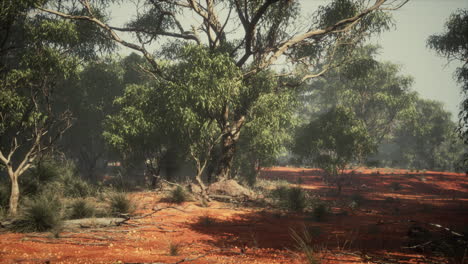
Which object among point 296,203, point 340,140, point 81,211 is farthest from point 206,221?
point 340,140

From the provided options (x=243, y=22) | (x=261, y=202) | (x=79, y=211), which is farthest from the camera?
(x=243, y=22)

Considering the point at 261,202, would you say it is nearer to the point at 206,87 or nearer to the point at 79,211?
the point at 206,87

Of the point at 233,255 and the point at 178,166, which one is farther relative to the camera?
the point at 178,166

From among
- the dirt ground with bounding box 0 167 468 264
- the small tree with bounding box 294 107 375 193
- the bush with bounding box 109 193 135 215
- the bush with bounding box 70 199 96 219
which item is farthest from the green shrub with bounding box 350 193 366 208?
the bush with bounding box 70 199 96 219

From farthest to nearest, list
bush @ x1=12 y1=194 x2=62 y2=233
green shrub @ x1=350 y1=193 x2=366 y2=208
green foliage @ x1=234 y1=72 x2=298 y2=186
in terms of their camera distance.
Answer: green shrub @ x1=350 y1=193 x2=366 y2=208 < green foliage @ x1=234 y1=72 x2=298 y2=186 < bush @ x1=12 y1=194 x2=62 y2=233

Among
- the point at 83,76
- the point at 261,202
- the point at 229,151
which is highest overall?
the point at 83,76

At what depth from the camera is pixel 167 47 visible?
23.3 meters

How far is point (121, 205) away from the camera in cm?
1009

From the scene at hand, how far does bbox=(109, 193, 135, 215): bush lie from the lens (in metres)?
10.0

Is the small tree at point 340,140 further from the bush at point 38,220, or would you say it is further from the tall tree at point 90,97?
the tall tree at point 90,97

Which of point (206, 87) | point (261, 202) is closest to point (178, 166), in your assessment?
point (261, 202)

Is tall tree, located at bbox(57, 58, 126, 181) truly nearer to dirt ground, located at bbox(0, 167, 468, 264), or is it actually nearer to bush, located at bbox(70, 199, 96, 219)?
bush, located at bbox(70, 199, 96, 219)

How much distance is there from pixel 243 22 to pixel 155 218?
1108cm

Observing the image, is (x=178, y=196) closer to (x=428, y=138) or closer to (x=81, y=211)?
(x=81, y=211)
